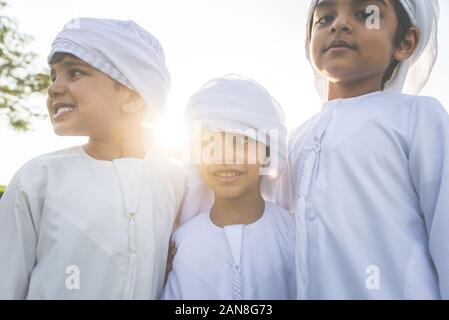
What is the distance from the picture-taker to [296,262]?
1.85 metres

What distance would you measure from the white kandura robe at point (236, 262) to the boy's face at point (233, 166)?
0.61ft

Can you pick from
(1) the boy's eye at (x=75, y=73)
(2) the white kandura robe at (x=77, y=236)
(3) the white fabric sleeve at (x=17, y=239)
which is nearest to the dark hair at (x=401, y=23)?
(2) the white kandura robe at (x=77, y=236)

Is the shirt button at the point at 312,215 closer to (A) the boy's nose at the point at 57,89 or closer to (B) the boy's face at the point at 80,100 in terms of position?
(B) the boy's face at the point at 80,100

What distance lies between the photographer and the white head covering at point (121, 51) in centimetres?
212

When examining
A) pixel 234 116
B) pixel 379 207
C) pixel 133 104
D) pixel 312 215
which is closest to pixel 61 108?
pixel 133 104

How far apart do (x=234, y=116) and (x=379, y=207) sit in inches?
31.8

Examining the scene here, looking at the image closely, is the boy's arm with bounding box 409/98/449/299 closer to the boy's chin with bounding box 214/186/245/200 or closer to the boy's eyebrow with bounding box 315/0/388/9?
the boy's eyebrow with bounding box 315/0/388/9

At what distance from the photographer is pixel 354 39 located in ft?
6.32

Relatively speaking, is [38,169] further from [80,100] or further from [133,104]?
[133,104]

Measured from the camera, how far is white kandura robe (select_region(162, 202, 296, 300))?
191 cm

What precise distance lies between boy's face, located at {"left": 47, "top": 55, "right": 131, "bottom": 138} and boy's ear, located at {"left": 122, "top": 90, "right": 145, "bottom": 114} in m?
0.06

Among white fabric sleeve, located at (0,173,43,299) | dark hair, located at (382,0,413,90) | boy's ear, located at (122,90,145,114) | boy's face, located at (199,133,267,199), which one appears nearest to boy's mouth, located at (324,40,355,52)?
dark hair, located at (382,0,413,90)

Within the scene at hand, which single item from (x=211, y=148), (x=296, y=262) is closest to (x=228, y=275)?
(x=296, y=262)

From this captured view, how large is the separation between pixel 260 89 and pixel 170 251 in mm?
963
